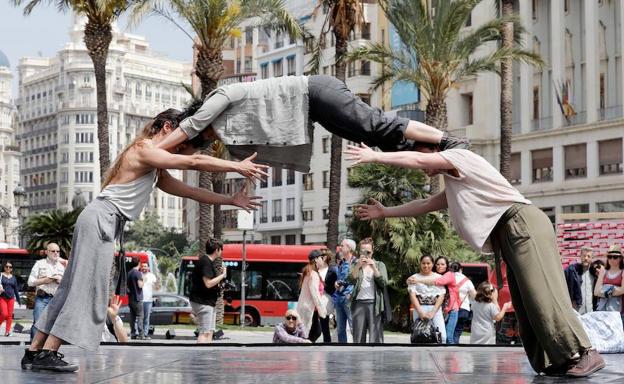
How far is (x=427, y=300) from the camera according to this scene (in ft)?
49.7

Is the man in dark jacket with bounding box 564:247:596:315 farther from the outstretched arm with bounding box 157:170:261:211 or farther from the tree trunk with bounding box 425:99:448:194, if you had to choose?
the tree trunk with bounding box 425:99:448:194

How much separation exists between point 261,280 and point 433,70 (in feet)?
38.0

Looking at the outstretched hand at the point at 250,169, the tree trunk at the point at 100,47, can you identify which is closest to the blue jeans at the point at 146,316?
the tree trunk at the point at 100,47

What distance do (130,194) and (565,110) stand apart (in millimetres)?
52289

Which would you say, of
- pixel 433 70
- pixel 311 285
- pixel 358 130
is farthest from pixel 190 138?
pixel 433 70

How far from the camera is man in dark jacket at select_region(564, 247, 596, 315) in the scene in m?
16.8

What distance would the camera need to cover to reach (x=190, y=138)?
7820mm

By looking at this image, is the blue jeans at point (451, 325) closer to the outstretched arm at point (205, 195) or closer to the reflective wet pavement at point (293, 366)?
the reflective wet pavement at point (293, 366)

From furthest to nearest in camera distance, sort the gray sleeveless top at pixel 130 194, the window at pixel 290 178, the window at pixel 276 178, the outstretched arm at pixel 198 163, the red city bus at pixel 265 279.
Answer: the window at pixel 276 178 < the window at pixel 290 178 < the red city bus at pixel 265 279 < the gray sleeveless top at pixel 130 194 < the outstretched arm at pixel 198 163

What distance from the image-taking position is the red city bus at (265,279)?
42.3 m

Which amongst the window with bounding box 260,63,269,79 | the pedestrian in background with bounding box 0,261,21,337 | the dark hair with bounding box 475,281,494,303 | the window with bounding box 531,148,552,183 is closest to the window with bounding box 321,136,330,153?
the window with bounding box 260,63,269,79

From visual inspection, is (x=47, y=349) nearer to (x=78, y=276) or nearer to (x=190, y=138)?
(x=78, y=276)

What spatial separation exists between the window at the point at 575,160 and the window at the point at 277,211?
99.1ft

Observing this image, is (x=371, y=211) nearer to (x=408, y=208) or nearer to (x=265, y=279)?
(x=408, y=208)
